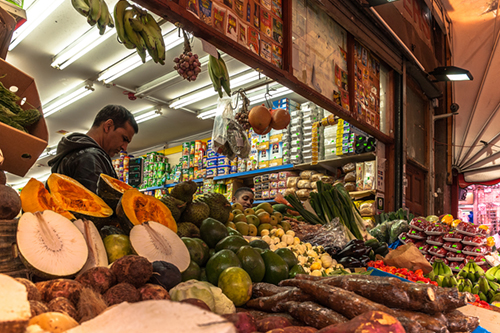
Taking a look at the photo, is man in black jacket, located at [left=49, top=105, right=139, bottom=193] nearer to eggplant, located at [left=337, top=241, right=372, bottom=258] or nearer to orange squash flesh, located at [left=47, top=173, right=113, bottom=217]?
orange squash flesh, located at [left=47, top=173, right=113, bottom=217]

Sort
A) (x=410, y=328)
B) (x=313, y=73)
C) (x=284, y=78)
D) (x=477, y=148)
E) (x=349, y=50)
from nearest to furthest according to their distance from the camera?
(x=410, y=328) → (x=284, y=78) → (x=313, y=73) → (x=349, y=50) → (x=477, y=148)

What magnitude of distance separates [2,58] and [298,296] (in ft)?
6.12

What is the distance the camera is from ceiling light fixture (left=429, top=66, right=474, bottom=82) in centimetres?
583

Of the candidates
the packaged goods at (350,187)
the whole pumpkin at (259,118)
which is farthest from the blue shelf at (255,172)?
the whole pumpkin at (259,118)

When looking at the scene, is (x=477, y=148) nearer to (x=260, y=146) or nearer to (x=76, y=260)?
(x=260, y=146)

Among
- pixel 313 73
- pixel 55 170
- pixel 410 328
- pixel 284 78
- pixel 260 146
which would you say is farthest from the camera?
pixel 260 146

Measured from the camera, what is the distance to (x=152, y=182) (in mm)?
9070

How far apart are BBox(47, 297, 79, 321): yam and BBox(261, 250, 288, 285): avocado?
3.39ft

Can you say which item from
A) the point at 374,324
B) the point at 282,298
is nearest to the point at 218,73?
the point at 282,298

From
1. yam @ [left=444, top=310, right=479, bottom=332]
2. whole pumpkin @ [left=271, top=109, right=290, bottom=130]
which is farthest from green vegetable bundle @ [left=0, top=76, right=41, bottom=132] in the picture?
whole pumpkin @ [left=271, top=109, right=290, bottom=130]

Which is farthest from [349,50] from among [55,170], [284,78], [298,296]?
[298,296]

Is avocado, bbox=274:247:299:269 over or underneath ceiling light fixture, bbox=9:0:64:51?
underneath

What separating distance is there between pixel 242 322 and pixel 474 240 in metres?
3.93

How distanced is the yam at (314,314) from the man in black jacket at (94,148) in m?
1.94
